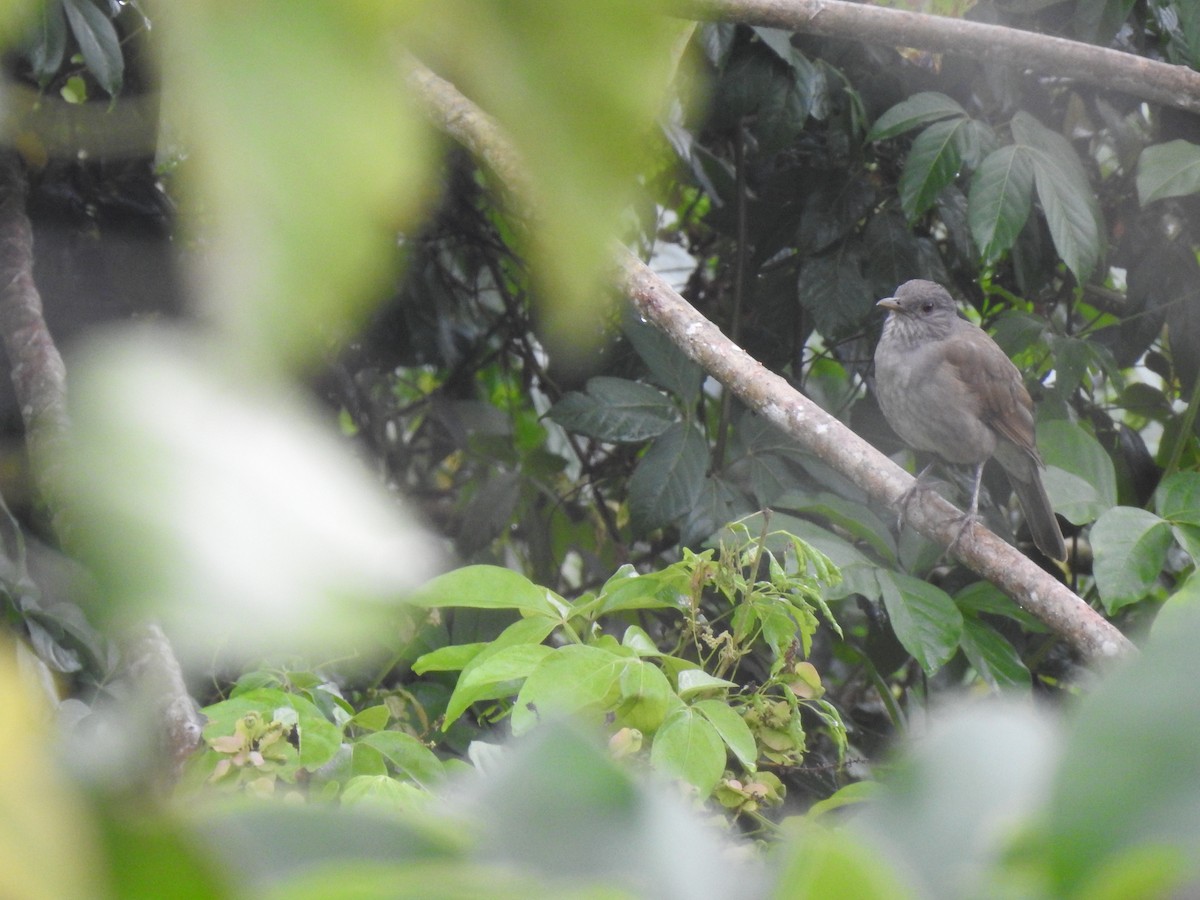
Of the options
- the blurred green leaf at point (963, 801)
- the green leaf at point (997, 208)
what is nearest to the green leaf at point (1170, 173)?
the green leaf at point (997, 208)

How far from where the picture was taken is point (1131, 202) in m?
3.14

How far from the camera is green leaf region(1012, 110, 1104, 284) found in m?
2.49

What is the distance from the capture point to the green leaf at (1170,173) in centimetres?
238

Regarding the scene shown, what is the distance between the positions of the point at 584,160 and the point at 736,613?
1.42 meters

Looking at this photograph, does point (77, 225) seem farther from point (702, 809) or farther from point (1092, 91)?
point (1092, 91)

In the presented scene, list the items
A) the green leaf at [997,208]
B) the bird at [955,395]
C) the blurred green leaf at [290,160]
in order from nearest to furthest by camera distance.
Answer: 1. the blurred green leaf at [290,160]
2. the green leaf at [997,208]
3. the bird at [955,395]

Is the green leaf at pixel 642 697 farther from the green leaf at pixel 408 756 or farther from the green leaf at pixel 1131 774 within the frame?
the green leaf at pixel 1131 774

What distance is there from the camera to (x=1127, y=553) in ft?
6.98

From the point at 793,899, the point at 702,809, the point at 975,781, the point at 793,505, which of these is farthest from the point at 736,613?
the point at 793,899

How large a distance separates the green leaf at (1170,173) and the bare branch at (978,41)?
202 mm

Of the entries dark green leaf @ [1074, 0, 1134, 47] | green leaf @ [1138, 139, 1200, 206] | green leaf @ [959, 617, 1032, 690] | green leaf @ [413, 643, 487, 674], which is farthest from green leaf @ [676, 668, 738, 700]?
dark green leaf @ [1074, 0, 1134, 47]

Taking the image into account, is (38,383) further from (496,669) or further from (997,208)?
(997,208)

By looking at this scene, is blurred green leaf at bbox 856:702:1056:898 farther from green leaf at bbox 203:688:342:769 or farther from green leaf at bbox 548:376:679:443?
green leaf at bbox 548:376:679:443

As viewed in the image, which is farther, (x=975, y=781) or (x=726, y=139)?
(x=726, y=139)
